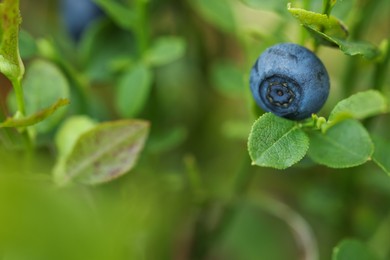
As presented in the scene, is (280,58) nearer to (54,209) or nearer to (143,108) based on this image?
(54,209)

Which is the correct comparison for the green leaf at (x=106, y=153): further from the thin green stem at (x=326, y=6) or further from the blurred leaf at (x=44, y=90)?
the thin green stem at (x=326, y=6)

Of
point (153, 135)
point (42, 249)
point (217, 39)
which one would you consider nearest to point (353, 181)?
point (153, 135)

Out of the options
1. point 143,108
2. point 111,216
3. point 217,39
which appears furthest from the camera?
point 217,39

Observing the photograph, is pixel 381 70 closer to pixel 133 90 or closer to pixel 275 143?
pixel 275 143

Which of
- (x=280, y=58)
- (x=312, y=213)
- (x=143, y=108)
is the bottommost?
(x=312, y=213)

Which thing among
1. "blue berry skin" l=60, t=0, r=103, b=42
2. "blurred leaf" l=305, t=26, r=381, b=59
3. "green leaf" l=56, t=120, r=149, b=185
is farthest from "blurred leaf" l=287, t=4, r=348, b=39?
"blue berry skin" l=60, t=0, r=103, b=42

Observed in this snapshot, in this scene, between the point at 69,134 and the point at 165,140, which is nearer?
the point at 69,134

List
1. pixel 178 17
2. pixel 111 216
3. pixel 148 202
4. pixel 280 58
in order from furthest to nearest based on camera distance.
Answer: pixel 178 17 → pixel 148 202 → pixel 111 216 → pixel 280 58

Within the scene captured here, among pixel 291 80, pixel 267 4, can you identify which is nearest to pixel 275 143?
pixel 291 80
